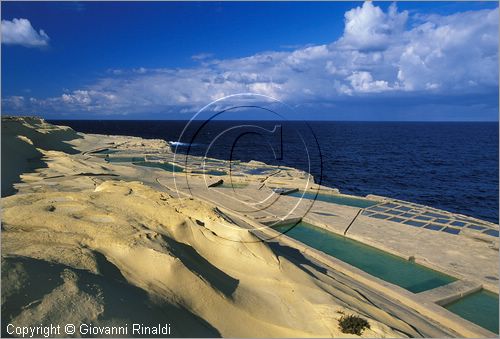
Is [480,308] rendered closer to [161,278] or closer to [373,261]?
[373,261]

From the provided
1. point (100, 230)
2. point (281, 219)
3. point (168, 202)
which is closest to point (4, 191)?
point (168, 202)

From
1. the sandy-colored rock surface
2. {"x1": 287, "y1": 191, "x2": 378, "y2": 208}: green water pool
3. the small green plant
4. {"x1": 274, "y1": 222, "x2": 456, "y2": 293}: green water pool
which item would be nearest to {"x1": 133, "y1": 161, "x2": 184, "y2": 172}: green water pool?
{"x1": 287, "y1": 191, "x2": 378, "y2": 208}: green water pool

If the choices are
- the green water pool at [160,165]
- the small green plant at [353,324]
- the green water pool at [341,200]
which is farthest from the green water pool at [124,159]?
the small green plant at [353,324]

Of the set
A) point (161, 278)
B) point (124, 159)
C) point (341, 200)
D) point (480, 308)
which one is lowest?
point (124, 159)

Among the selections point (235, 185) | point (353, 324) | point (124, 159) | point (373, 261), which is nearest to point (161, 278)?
point (353, 324)

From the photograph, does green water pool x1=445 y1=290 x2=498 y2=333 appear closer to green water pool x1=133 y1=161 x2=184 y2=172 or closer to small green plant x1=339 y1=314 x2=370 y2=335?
small green plant x1=339 y1=314 x2=370 y2=335

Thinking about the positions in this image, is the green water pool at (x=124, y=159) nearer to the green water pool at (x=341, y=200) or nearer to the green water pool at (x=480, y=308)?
the green water pool at (x=341, y=200)
